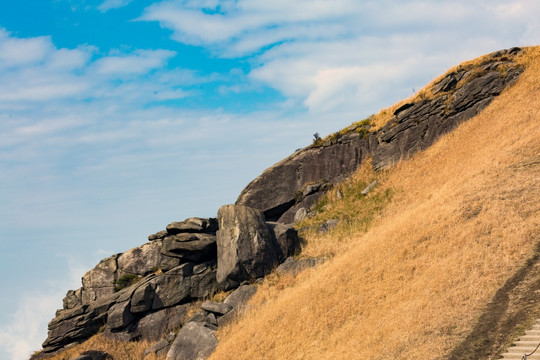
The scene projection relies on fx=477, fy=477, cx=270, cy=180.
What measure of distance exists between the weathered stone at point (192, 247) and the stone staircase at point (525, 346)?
17834mm

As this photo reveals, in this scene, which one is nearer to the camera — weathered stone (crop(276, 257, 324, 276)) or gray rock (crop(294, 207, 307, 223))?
weathered stone (crop(276, 257, 324, 276))

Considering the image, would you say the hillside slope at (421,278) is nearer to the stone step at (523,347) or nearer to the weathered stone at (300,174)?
the stone step at (523,347)

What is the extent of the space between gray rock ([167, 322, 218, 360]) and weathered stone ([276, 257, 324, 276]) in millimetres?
5057

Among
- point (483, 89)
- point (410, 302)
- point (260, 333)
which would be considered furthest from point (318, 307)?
point (483, 89)

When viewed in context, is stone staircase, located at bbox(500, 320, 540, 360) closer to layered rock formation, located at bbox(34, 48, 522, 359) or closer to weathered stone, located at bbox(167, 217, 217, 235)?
layered rock formation, located at bbox(34, 48, 522, 359)

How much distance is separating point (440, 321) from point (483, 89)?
81.3 feet

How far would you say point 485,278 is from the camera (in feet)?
51.6

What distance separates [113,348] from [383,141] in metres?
23.8

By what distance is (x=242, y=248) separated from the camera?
25375 millimetres

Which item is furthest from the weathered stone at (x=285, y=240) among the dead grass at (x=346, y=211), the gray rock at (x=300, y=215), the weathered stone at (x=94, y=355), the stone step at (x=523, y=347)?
the stone step at (x=523, y=347)

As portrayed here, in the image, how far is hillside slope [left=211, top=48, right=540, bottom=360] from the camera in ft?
47.4

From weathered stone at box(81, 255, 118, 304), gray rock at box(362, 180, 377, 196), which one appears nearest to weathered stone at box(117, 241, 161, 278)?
weathered stone at box(81, 255, 118, 304)

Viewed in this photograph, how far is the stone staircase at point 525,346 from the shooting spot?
11131mm

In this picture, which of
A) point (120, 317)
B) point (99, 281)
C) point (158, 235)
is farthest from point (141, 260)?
point (120, 317)
